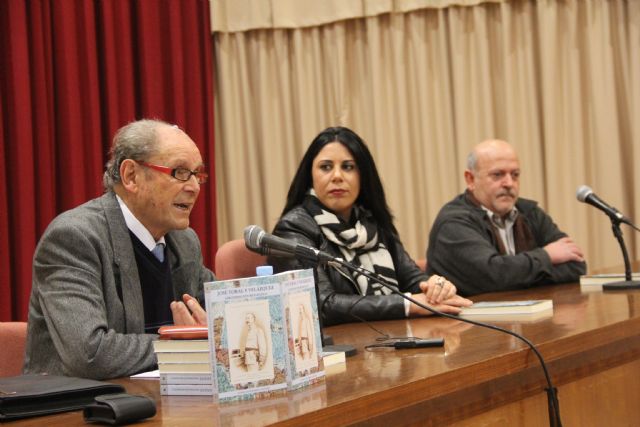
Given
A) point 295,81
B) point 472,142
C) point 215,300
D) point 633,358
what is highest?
point 295,81

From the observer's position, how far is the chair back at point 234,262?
11.4 ft

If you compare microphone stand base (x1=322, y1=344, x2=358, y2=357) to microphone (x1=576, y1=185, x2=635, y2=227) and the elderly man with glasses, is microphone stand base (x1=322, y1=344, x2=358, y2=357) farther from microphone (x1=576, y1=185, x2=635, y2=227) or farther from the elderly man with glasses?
microphone (x1=576, y1=185, x2=635, y2=227)

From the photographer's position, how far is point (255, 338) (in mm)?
1754

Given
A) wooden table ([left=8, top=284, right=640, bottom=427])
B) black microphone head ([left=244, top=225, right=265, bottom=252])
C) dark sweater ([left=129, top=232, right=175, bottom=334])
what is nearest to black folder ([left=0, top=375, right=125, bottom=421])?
wooden table ([left=8, top=284, right=640, bottom=427])

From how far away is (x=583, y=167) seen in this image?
A: 5.42 m

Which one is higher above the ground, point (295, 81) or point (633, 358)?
point (295, 81)

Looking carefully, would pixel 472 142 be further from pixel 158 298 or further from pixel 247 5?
pixel 158 298

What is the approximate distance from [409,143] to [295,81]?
0.84 metres

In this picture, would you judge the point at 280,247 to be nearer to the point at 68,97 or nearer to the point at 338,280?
the point at 338,280

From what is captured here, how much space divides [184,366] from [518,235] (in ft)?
A: 9.51

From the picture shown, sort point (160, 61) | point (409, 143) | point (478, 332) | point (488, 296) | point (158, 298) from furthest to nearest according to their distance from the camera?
point (409, 143), point (160, 61), point (488, 296), point (158, 298), point (478, 332)

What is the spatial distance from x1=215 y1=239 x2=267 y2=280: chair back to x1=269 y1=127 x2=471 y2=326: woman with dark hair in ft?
0.39

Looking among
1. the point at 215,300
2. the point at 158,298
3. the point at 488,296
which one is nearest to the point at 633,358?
the point at 488,296

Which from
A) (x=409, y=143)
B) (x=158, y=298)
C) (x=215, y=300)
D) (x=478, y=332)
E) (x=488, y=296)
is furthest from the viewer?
(x=409, y=143)
